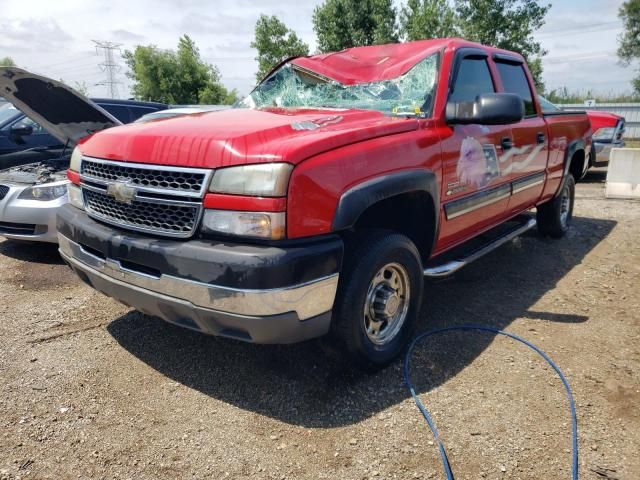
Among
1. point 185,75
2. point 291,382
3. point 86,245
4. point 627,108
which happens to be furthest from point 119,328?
point 185,75

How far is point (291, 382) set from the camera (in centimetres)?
274

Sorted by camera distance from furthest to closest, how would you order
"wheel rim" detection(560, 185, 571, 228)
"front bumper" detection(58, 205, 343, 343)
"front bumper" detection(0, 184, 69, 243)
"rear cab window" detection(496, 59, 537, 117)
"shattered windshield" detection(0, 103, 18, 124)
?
"shattered windshield" detection(0, 103, 18, 124) < "wheel rim" detection(560, 185, 571, 228) < "front bumper" detection(0, 184, 69, 243) < "rear cab window" detection(496, 59, 537, 117) < "front bumper" detection(58, 205, 343, 343)

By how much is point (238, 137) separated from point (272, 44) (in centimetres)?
2542

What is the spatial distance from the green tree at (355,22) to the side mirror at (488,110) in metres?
21.4

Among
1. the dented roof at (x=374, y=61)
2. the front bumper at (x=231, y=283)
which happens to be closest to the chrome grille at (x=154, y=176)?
the front bumper at (x=231, y=283)

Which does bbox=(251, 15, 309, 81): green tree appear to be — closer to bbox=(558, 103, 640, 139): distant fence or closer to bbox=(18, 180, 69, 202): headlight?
bbox=(558, 103, 640, 139): distant fence

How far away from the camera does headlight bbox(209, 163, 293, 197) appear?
2080 millimetres

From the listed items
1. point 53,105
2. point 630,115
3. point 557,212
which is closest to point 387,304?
point 557,212

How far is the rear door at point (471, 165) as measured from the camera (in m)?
3.16

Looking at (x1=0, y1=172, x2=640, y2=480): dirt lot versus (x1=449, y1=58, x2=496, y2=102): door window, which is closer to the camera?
(x1=0, y1=172, x2=640, y2=480): dirt lot

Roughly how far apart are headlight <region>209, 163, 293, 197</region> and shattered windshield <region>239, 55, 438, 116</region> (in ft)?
4.35

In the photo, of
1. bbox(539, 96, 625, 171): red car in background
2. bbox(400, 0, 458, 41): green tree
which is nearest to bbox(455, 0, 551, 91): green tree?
bbox(400, 0, 458, 41): green tree

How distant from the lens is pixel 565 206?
580 centimetres

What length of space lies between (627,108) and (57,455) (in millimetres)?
22227
